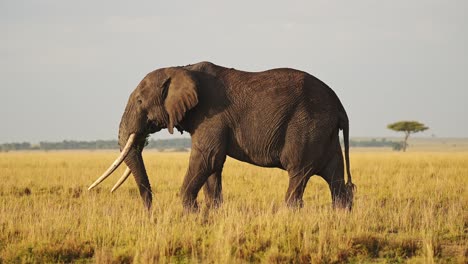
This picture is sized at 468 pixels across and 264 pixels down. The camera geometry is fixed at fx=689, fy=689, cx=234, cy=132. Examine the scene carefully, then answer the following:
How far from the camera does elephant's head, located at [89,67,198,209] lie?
37.0 feet

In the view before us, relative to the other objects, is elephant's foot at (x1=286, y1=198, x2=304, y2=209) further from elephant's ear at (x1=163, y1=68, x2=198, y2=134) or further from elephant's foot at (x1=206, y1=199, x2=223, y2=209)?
elephant's ear at (x1=163, y1=68, x2=198, y2=134)

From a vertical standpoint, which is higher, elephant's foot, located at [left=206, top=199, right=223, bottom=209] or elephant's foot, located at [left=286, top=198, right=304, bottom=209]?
elephant's foot, located at [left=286, top=198, right=304, bottom=209]

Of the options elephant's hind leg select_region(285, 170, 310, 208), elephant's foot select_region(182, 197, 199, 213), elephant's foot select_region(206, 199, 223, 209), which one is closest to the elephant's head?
elephant's foot select_region(182, 197, 199, 213)

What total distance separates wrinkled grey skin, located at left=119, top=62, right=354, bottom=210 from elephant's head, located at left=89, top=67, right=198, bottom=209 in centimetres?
2

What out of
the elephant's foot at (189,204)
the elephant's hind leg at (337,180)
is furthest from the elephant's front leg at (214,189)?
the elephant's hind leg at (337,180)

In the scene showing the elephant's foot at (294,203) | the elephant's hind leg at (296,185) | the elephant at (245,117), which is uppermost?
the elephant at (245,117)

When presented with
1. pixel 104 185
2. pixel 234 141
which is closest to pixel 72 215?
pixel 234 141

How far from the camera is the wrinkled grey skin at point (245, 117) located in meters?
11.2

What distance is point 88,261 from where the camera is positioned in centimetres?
802

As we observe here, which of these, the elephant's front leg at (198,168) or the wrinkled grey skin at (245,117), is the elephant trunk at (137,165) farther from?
the elephant's front leg at (198,168)

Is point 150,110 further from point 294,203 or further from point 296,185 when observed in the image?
point 294,203

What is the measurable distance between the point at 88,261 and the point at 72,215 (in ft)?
9.99

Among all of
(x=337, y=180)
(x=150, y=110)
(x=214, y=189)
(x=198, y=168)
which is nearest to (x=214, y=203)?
(x=214, y=189)

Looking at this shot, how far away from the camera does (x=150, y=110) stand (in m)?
11.7
